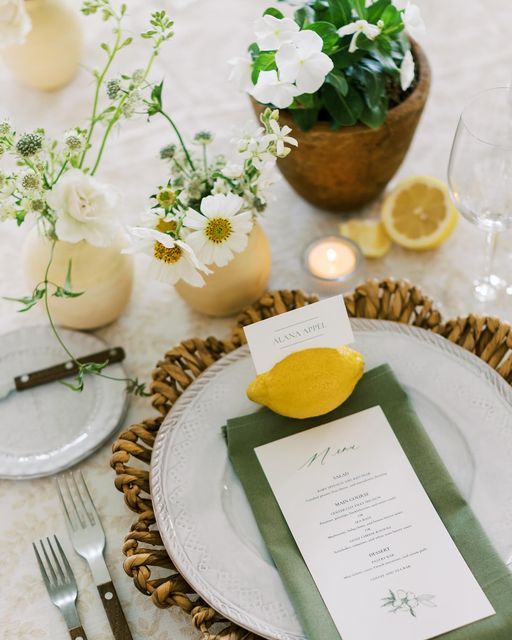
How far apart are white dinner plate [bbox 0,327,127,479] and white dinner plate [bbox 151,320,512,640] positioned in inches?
→ 5.3

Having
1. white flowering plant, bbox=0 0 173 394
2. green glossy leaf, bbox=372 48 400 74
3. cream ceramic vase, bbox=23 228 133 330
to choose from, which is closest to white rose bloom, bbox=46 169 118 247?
white flowering plant, bbox=0 0 173 394

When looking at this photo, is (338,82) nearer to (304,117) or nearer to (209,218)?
(304,117)

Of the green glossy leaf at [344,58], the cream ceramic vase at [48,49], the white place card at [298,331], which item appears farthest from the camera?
the cream ceramic vase at [48,49]

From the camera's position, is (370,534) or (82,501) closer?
(370,534)

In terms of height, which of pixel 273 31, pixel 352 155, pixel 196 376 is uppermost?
pixel 273 31

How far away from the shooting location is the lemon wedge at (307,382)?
84 centimetres

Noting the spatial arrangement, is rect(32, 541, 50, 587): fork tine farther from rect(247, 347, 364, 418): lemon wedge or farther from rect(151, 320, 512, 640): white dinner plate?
rect(247, 347, 364, 418): lemon wedge

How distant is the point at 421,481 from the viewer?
824 mm

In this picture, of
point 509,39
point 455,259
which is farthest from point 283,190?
point 509,39

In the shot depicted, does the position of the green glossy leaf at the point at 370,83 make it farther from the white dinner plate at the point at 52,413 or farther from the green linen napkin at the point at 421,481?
the white dinner plate at the point at 52,413

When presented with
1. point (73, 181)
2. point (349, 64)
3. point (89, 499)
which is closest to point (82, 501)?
point (89, 499)

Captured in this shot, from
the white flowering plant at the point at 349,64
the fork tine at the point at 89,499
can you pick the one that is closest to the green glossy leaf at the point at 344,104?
the white flowering plant at the point at 349,64

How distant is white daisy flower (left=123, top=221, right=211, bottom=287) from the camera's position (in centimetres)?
80

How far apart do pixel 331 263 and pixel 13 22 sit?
0.50 m
